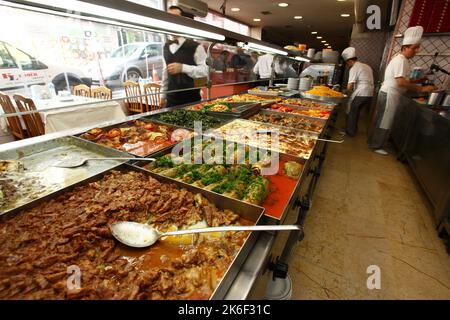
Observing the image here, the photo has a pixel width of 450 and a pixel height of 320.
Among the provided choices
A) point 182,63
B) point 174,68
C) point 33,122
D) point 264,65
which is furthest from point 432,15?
point 33,122

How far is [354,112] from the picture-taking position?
20.5ft

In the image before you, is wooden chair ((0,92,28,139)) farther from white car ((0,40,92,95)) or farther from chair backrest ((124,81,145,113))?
chair backrest ((124,81,145,113))

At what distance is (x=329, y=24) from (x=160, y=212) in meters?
12.3

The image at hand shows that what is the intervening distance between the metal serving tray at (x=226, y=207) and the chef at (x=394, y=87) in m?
4.93

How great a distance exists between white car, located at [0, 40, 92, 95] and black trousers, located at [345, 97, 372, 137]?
711cm

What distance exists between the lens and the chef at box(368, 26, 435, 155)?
4.34m

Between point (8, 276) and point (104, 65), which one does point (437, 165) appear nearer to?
point (8, 276)

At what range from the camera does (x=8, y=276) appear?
82 cm

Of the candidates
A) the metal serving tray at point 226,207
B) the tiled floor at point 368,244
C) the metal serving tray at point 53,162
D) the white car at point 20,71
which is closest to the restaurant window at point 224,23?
the white car at point 20,71

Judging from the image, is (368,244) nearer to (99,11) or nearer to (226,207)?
A: (226,207)

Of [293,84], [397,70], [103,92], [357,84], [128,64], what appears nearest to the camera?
[397,70]

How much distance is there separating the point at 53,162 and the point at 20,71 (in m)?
4.35

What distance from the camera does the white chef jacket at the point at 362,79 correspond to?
5688mm

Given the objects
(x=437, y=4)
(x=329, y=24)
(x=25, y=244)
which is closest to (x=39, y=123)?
(x=25, y=244)
